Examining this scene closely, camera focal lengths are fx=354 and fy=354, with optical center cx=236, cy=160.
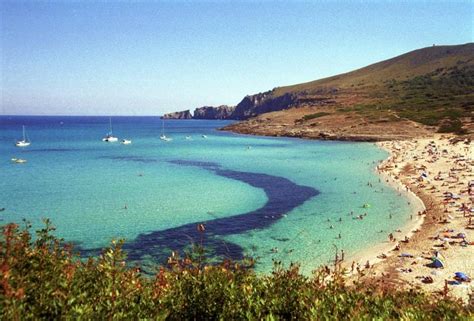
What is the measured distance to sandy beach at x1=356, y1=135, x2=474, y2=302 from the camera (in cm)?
1914

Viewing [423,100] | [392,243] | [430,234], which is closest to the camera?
[392,243]

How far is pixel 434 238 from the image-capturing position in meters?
25.5

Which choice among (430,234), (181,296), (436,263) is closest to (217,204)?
(430,234)

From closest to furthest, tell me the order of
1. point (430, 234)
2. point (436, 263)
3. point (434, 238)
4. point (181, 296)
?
point (181, 296), point (436, 263), point (434, 238), point (430, 234)

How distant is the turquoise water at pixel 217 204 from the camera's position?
2617 cm

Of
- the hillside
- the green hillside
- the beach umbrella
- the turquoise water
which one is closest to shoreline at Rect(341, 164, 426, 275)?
the turquoise water

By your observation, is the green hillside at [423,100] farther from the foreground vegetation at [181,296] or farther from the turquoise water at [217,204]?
the foreground vegetation at [181,296]

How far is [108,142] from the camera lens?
121750 mm

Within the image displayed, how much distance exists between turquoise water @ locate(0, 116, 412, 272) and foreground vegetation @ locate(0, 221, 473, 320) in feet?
33.6

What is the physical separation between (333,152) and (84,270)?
7836cm

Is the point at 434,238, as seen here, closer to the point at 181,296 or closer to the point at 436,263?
the point at 436,263

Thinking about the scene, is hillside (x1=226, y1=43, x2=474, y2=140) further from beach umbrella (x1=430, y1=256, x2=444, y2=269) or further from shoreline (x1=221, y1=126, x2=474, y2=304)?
beach umbrella (x1=430, y1=256, x2=444, y2=269)

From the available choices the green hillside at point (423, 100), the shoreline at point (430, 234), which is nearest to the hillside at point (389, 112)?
the green hillside at point (423, 100)

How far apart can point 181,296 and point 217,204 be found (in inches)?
1167
